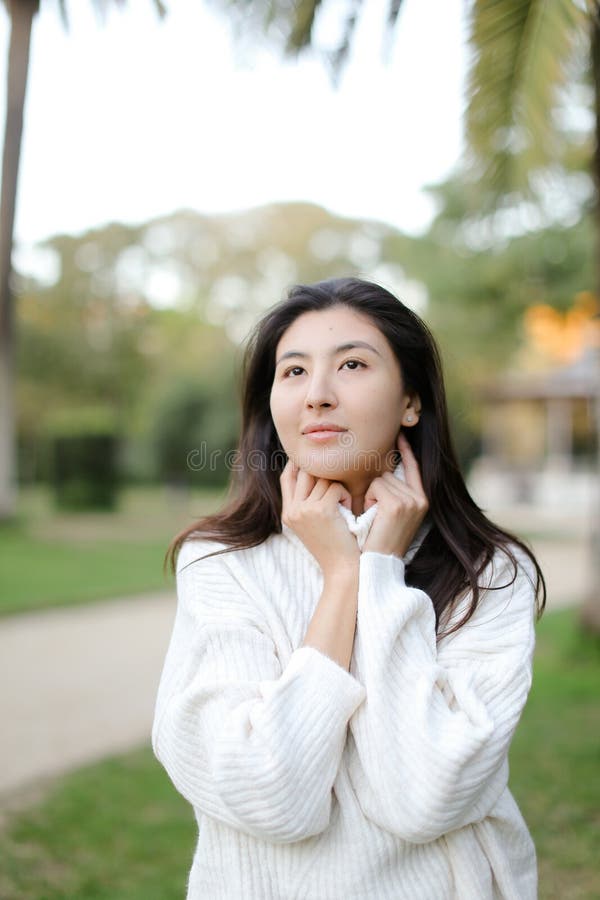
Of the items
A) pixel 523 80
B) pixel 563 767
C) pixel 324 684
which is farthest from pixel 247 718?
pixel 523 80

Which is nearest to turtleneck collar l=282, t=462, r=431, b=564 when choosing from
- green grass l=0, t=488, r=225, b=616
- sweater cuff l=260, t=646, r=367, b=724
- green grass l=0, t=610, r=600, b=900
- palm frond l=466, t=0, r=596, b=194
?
sweater cuff l=260, t=646, r=367, b=724

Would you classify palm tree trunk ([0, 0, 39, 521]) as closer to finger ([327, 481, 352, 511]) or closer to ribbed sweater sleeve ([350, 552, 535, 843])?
finger ([327, 481, 352, 511])

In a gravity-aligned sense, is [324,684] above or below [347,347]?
below

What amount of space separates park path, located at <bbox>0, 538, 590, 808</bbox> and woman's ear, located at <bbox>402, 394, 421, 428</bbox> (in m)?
3.36

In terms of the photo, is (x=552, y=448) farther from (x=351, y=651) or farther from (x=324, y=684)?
(x=324, y=684)

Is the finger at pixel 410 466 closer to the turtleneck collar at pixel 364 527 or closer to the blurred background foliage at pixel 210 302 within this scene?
the turtleneck collar at pixel 364 527

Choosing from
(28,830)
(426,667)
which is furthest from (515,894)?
(28,830)

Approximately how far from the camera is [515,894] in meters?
1.62

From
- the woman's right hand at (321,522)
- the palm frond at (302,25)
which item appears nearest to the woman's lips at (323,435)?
the woman's right hand at (321,522)

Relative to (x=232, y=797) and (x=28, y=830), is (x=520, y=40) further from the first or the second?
(x=28, y=830)

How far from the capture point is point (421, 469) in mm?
1969

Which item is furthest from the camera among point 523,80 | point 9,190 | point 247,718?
point 9,190

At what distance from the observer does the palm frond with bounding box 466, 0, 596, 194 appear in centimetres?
387

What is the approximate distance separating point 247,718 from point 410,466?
70 centimetres
